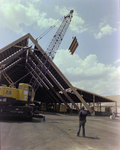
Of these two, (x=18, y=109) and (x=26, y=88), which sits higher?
(x=26, y=88)

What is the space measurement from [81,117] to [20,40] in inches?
945

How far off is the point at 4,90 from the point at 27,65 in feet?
86.2

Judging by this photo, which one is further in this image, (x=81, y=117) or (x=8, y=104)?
(x=8, y=104)

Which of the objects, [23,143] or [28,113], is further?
[28,113]

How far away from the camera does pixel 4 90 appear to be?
14789 millimetres

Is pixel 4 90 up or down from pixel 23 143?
up

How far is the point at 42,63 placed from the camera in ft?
110

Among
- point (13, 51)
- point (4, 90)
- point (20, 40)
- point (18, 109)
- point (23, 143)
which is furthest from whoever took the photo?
point (13, 51)

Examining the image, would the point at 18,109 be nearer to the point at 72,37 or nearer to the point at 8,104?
the point at 8,104

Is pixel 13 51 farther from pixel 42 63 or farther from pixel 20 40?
pixel 42 63

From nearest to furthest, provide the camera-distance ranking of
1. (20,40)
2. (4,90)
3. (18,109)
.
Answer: (18,109) → (4,90) → (20,40)

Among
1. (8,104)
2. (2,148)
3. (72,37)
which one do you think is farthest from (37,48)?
(2,148)

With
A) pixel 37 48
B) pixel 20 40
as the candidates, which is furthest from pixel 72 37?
pixel 20 40

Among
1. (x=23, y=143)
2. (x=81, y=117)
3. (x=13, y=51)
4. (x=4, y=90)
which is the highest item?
(x=13, y=51)
